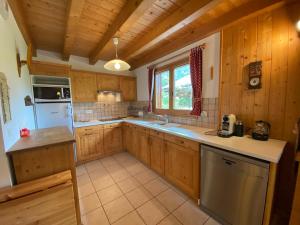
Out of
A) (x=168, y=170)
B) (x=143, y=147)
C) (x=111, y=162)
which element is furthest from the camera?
(x=111, y=162)

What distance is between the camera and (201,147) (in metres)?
1.59

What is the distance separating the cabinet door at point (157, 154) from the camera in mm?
2277

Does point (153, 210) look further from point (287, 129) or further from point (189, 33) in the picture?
point (189, 33)

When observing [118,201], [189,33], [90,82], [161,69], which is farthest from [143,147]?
[189,33]

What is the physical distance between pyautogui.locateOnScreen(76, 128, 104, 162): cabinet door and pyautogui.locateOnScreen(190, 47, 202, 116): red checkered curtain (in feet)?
7.37

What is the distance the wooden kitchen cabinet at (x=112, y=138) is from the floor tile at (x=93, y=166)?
1.17 ft

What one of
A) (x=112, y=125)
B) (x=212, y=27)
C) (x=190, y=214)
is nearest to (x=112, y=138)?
(x=112, y=125)

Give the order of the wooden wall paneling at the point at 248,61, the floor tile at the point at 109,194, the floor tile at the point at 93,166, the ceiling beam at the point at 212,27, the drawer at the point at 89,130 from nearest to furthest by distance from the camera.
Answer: the ceiling beam at the point at 212,27 → the wooden wall paneling at the point at 248,61 → the floor tile at the point at 109,194 → the floor tile at the point at 93,166 → the drawer at the point at 89,130

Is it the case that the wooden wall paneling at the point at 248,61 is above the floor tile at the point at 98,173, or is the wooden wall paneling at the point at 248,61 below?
above

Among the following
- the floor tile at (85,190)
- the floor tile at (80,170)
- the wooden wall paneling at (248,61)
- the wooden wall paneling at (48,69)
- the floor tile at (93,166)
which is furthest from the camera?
the floor tile at (93,166)

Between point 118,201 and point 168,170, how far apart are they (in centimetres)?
88

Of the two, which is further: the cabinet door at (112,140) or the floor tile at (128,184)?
the cabinet door at (112,140)

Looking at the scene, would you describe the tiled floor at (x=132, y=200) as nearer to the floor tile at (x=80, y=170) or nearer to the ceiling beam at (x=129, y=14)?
the floor tile at (x=80, y=170)

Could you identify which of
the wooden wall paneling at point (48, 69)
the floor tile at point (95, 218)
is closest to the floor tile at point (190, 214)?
the floor tile at point (95, 218)
